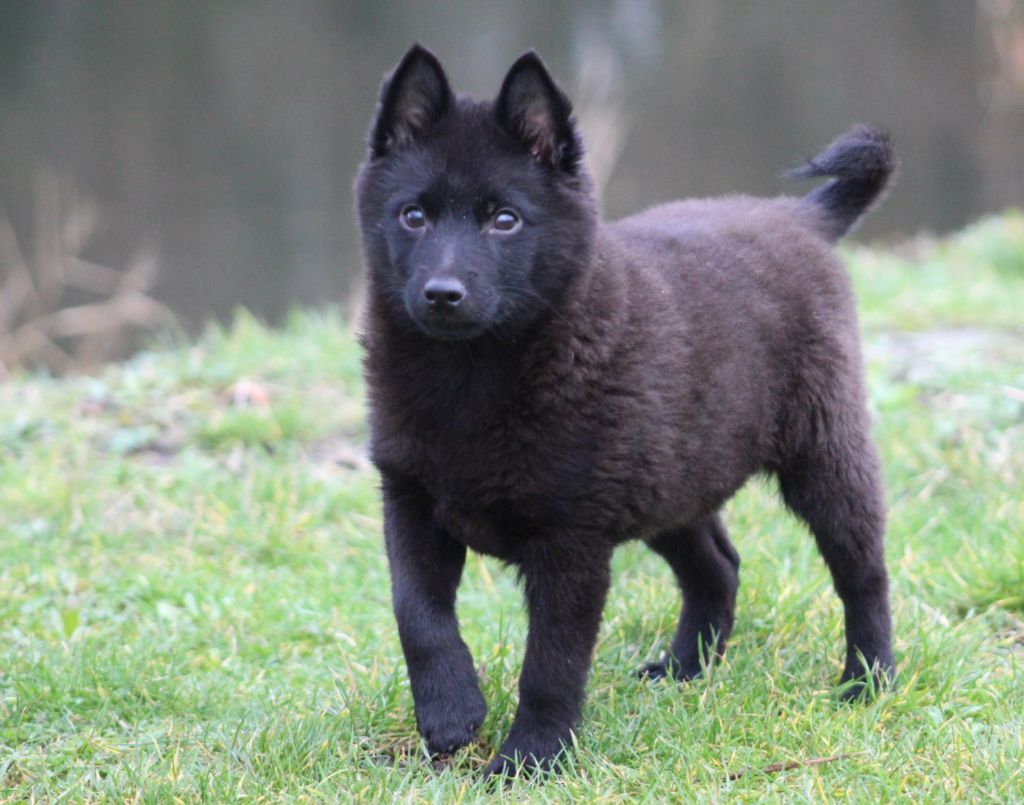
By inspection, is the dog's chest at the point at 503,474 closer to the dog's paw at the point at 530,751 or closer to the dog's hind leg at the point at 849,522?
the dog's paw at the point at 530,751

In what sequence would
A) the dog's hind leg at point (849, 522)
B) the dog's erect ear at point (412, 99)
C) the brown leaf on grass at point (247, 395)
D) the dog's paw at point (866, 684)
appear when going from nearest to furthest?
the dog's erect ear at point (412, 99)
the dog's paw at point (866, 684)
the dog's hind leg at point (849, 522)
the brown leaf on grass at point (247, 395)

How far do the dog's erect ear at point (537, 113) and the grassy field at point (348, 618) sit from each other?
1258 mm

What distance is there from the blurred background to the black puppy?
784 centimetres

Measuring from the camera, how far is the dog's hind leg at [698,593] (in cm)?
357

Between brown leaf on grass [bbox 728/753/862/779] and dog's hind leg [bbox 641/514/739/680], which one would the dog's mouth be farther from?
brown leaf on grass [bbox 728/753/862/779]

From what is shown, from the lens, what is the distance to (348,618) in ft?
13.1

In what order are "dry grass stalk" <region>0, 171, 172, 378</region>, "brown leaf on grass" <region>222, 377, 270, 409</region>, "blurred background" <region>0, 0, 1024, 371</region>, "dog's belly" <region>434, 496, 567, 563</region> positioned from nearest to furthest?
"dog's belly" <region>434, 496, 567, 563</region> → "brown leaf on grass" <region>222, 377, 270, 409</region> → "dry grass stalk" <region>0, 171, 172, 378</region> → "blurred background" <region>0, 0, 1024, 371</region>

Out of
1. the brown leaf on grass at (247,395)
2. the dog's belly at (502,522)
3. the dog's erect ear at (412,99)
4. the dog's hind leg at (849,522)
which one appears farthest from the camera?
the brown leaf on grass at (247,395)

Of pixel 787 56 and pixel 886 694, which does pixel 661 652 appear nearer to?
pixel 886 694

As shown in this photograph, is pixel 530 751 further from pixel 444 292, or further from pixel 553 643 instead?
pixel 444 292

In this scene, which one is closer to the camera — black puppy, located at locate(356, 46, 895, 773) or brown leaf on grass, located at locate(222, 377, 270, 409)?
black puppy, located at locate(356, 46, 895, 773)

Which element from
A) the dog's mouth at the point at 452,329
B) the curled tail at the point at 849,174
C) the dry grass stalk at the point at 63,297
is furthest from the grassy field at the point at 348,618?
the dry grass stalk at the point at 63,297

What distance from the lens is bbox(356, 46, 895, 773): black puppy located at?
2930 mm

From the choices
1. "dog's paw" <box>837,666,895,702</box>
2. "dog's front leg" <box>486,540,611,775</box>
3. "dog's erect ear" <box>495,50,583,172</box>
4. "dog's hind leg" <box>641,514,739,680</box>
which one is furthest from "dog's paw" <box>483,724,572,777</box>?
"dog's erect ear" <box>495,50,583,172</box>
